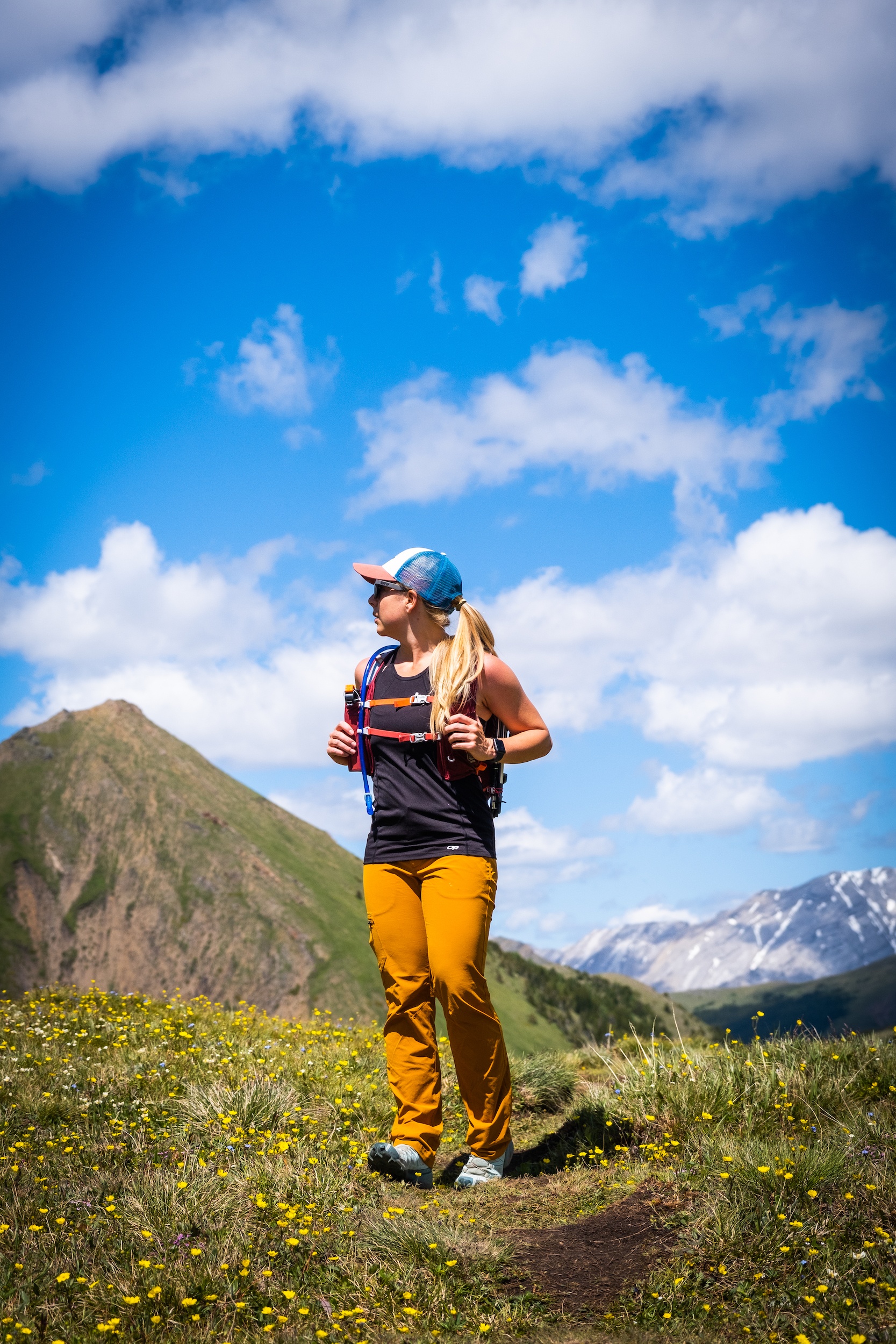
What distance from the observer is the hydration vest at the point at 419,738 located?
4.95 m

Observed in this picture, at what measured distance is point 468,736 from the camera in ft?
15.5

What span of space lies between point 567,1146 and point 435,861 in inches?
79.9

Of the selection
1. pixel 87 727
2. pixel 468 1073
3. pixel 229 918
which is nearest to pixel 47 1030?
pixel 468 1073

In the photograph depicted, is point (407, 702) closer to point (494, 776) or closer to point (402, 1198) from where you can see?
point (494, 776)

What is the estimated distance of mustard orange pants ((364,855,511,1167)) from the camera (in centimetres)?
474

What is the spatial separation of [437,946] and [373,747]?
1.16 metres

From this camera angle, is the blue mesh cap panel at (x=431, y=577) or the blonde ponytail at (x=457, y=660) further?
the blue mesh cap panel at (x=431, y=577)

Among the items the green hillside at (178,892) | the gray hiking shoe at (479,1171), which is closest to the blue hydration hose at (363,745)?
the gray hiking shoe at (479,1171)

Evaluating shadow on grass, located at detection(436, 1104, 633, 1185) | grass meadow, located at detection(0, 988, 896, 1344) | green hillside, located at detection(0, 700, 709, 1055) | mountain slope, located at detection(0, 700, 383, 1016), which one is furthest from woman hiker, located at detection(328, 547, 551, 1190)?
mountain slope, located at detection(0, 700, 383, 1016)

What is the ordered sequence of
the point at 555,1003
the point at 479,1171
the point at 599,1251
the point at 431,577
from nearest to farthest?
the point at 599,1251 → the point at 479,1171 → the point at 431,577 → the point at 555,1003

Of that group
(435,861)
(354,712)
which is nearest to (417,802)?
(435,861)

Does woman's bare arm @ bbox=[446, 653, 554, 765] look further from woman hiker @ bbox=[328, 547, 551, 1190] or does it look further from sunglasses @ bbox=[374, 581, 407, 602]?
sunglasses @ bbox=[374, 581, 407, 602]

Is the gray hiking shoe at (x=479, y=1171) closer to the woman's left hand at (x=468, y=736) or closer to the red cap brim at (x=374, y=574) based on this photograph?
the woman's left hand at (x=468, y=736)

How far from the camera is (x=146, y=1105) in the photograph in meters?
5.29
